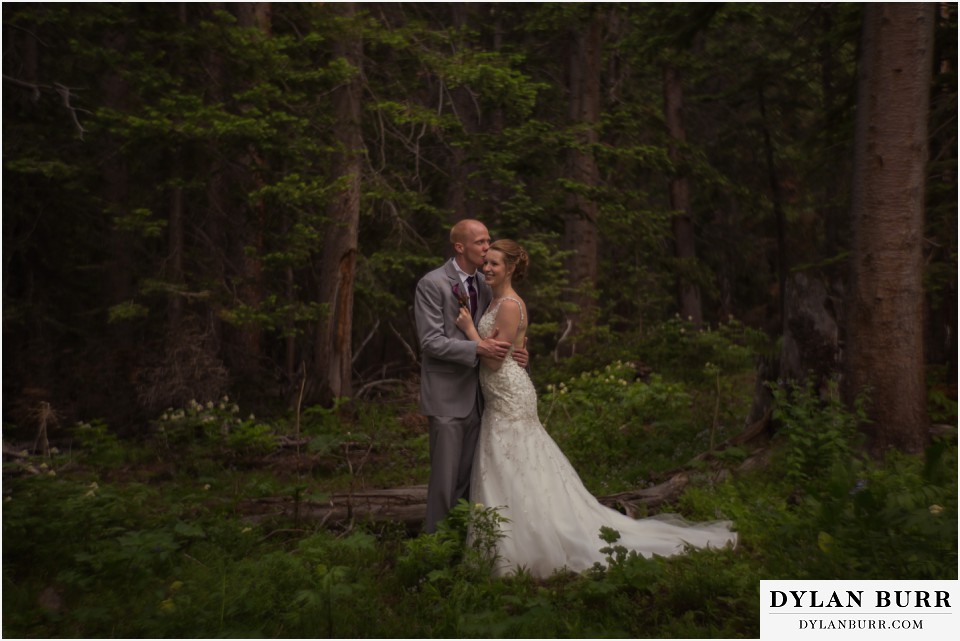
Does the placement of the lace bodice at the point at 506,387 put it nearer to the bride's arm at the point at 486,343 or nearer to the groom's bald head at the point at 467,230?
the bride's arm at the point at 486,343

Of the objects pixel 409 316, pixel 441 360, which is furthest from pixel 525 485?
pixel 409 316

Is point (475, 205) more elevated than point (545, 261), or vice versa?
point (475, 205)

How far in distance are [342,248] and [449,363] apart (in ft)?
26.9

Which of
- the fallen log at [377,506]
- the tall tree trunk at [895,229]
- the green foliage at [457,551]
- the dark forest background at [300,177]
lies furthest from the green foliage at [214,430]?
the tall tree trunk at [895,229]

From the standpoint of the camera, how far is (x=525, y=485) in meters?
6.42

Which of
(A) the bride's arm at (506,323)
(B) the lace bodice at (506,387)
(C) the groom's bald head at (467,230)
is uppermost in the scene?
(C) the groom's bald head at (467,230)

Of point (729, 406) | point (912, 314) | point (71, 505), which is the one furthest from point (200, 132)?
point (912, 314)

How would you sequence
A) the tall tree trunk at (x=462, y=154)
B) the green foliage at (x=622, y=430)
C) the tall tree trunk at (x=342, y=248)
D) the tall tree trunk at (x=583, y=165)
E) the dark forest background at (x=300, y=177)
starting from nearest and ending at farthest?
the green foliage at (x=622, y=430), the dark forest background at (x=300, y=177), the tall tree trunk at (x=342, y=248), the tall tree trunk at (x=583, y=165), the tall tree trunk at (x=462, y=154)

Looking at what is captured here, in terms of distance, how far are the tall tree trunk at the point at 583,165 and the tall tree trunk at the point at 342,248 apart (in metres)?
4.46

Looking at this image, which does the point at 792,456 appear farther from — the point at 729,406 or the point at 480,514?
the point at 729,406

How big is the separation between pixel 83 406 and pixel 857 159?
1308 cm

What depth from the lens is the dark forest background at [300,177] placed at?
12.5 metres

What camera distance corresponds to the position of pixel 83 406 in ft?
49.4

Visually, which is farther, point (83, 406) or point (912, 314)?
point (83, 406)
